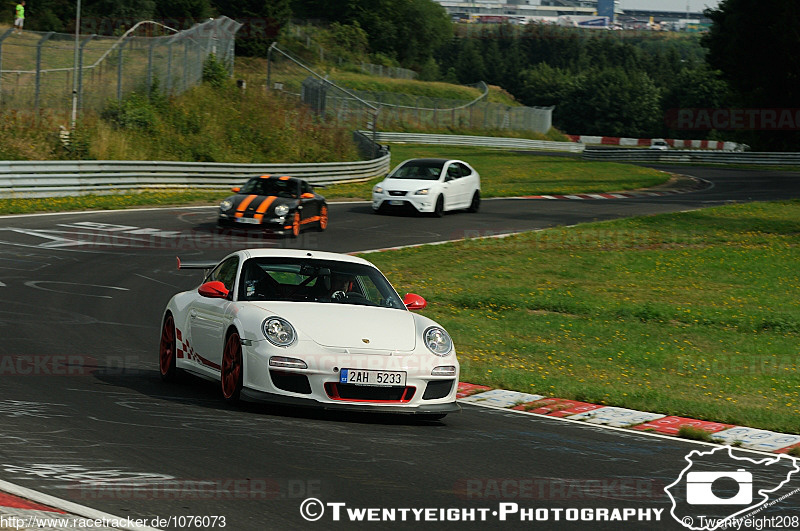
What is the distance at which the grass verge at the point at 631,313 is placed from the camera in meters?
11.0

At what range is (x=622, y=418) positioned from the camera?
9.37m

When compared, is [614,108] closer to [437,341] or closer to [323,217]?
[323,217]

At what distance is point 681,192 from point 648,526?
37122 mm

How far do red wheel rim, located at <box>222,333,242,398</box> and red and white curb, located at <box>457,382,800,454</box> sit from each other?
2484mm

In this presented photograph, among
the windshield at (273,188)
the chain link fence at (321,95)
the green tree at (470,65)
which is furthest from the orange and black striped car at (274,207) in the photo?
the green tree at (470,65)

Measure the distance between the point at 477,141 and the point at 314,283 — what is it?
6824 centimetres

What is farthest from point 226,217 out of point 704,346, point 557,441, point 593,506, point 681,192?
point 681,192

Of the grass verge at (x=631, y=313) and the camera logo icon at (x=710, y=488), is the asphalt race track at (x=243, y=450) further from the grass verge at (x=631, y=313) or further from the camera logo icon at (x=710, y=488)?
the grass verge at (x=631, y=313)

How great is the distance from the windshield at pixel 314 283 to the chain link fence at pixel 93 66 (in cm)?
2259

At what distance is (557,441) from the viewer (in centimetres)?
802

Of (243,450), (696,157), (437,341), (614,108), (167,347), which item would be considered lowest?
(696,157)

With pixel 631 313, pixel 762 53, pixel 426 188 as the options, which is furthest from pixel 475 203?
pixel 762 53

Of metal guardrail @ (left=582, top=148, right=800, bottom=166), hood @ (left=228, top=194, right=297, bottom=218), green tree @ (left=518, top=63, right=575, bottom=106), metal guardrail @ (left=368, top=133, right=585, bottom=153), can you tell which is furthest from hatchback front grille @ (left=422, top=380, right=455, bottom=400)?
green tree @ (left=518, top=63, right=575, bottom=106)

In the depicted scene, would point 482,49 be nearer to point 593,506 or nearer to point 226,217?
point 226,217
